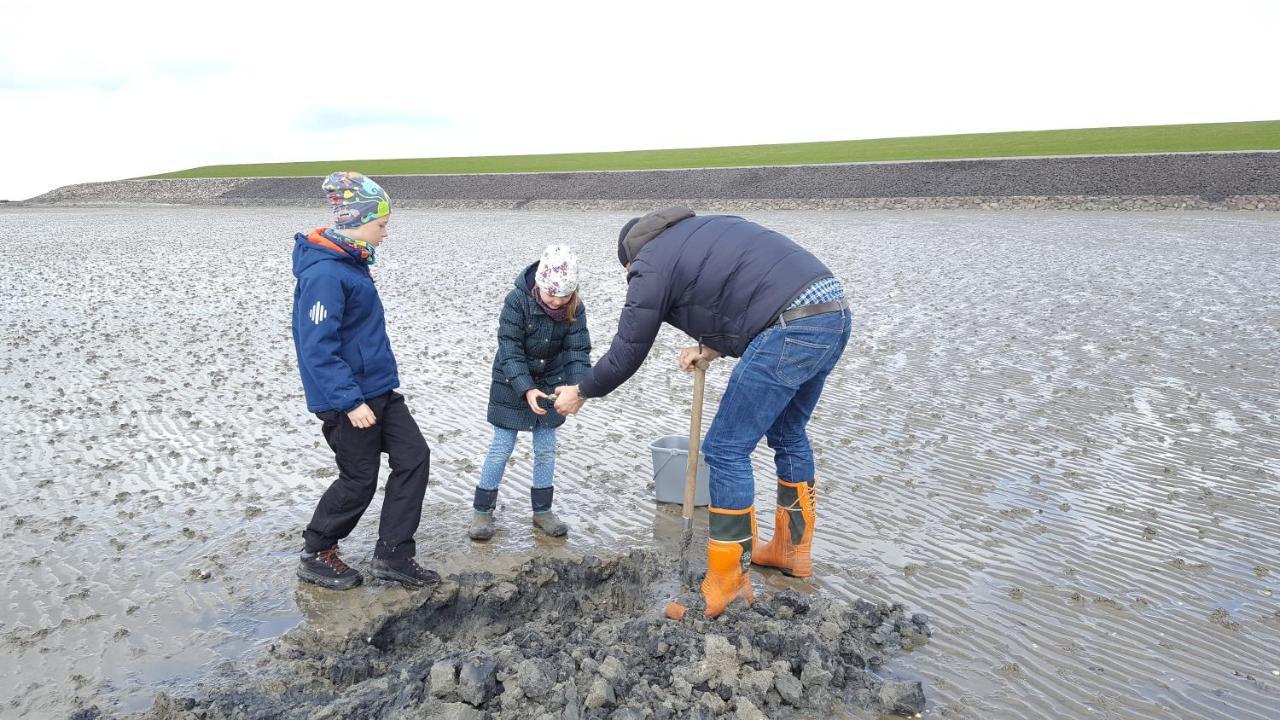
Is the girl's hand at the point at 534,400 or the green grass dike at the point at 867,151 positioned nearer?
the girl's hand at the point at 534,400

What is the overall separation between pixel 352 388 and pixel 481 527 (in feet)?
4.52

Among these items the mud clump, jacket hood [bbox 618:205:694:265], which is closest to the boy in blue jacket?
the mud clump

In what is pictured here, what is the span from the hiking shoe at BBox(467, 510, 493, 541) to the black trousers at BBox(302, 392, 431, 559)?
64 cm

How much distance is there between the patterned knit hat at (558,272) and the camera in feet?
15.0

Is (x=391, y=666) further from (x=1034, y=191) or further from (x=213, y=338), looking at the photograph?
(x=1034, y=191)

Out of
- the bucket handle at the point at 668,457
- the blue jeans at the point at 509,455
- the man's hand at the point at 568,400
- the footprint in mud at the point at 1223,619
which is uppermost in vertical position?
the man's hand at the point at 568,400

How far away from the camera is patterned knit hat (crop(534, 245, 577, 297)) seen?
4.59m

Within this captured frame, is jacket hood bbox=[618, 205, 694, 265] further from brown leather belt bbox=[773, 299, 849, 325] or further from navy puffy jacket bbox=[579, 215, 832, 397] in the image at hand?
brown leather belt bbox=[773, 299, 849, 325]

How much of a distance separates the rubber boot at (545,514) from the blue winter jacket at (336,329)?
4.20 ft

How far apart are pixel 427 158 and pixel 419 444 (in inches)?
3230

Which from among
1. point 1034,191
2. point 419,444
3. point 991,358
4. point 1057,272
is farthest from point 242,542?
point 1034,191

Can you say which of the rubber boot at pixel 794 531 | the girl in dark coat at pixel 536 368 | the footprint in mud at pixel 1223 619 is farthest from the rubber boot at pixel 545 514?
the footprint in mud at pixel 1223 619

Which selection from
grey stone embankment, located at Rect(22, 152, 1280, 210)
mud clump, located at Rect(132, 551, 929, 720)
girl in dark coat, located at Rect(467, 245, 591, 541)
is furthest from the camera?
grey stone embankment, located at Rect(22, 152, 1280, 210)

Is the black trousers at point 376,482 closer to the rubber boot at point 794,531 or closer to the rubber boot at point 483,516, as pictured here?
the rubber boot at point 483,516
